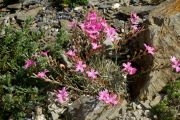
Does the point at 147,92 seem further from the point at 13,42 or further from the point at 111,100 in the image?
the point at 13,42

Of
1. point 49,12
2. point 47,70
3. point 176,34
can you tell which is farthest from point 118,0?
point 47,70

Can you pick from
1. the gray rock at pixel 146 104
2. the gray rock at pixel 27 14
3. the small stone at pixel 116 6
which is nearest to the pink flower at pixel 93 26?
the gray rock at pixel 146 104

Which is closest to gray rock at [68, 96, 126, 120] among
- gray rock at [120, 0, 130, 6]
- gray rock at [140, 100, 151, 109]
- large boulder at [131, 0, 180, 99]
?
gray rock at [140, 100, 151, 109]

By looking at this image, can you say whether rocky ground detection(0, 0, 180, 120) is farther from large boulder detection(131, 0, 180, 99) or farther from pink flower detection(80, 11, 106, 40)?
pink flower detection(80, 11, 106, 40)

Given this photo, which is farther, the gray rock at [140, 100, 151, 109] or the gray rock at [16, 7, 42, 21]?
the gray rock at [16, 7, 42, 21]

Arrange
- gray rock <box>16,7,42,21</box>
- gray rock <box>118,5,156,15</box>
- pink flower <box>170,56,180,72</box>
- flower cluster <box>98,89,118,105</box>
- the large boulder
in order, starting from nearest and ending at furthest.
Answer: flower cluster <box>98,89,118,105</box>, pink flower <box>170,56,180,72</box>, the large boulder, gray rock <box>118,5,156,15</box>, gray rock <box>16,7,42,21</box>

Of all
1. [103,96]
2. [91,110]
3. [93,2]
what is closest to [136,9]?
[93,2]
